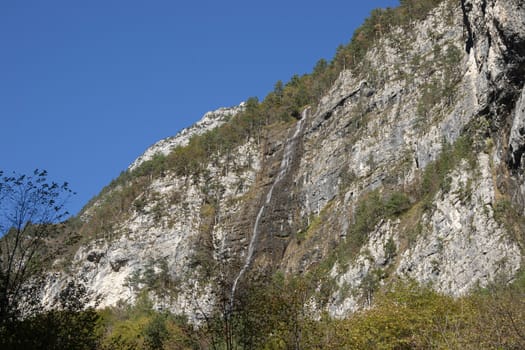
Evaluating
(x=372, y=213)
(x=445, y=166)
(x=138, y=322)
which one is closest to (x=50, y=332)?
(x=445, y=166)

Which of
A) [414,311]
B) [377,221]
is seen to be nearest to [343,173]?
[377,221]

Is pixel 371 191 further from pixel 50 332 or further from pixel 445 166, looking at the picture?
pixel 50 332

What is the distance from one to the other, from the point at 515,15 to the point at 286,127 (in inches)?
1609

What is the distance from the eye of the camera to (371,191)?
5275 centimetres

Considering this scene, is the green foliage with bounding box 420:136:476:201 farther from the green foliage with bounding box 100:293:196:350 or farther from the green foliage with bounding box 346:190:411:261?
the green foliage with bounding box 100:293:196:350

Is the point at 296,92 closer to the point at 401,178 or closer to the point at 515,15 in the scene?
the point at 401,178

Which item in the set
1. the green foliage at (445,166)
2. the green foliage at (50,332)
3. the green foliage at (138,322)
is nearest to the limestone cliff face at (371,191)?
the green foliage at (445,166)

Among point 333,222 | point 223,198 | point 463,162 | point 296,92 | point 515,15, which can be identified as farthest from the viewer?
point 296,92

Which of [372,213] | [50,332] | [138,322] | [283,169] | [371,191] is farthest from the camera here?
[283,169]

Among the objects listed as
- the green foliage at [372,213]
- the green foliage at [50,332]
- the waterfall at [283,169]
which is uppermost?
the waterfall at [283,169]

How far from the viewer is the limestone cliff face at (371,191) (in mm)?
37906

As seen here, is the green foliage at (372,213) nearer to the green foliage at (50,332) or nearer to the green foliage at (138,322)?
the green foliage at (138,322)

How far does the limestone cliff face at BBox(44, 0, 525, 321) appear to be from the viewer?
37906 millimetres

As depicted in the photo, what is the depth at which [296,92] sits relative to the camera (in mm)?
83312
